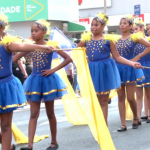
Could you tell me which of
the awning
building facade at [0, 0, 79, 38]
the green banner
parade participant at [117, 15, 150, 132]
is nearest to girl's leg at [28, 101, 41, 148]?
parade participant at [117, 15, 150, 132]

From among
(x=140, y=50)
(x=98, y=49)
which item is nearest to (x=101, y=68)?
(x=98, y=49)

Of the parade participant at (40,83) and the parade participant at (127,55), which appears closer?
the parade participant at (40,83)

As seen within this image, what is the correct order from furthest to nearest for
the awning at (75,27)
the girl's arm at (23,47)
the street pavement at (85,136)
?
the awning at (75,27) < the street pavement at (85,136) < the girl's arm at (23,47)

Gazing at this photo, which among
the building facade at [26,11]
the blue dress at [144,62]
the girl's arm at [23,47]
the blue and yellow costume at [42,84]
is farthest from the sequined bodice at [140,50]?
the building facade at [26,11]

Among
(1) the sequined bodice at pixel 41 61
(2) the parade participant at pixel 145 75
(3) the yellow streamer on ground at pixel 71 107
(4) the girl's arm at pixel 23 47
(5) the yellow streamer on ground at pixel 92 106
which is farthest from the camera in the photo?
(2) the parade participant at pixel 145 75

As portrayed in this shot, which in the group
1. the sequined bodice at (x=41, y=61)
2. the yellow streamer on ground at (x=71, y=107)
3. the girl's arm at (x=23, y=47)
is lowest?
the yellow streamer on ground at (x=71, y=107)

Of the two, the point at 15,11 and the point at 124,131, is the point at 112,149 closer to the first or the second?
the point at 124,131

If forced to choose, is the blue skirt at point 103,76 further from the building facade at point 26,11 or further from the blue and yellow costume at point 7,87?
the building facade at point 26,11

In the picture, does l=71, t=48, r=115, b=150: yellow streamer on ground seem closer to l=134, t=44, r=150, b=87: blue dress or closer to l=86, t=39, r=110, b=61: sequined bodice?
l=86, t=39, r=110, b=61: sequined bodice

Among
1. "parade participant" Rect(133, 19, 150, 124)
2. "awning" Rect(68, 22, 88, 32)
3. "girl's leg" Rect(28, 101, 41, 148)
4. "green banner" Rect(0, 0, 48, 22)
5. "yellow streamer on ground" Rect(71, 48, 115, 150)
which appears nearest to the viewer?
"yellow streamer on ground" Rect(71, 48, 115, 150)

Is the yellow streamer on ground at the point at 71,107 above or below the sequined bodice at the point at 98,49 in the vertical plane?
below

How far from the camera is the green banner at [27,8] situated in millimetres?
21109

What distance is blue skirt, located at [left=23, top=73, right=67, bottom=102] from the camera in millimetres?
5965

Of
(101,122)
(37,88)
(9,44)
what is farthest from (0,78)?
(101,122)
